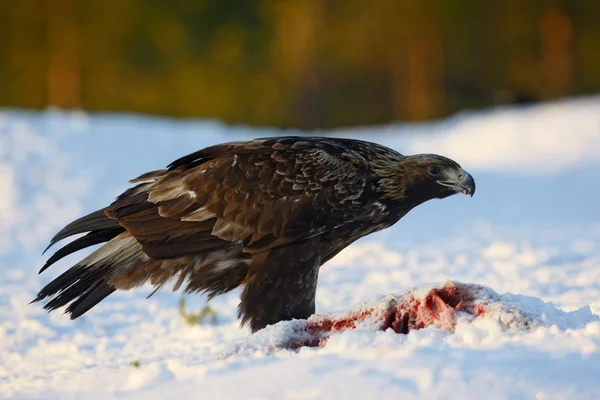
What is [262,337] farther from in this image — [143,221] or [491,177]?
[491,177]

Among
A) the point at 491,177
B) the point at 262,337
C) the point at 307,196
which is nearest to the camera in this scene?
the point at 262,337

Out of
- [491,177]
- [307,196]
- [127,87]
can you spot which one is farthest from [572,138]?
[127,87]

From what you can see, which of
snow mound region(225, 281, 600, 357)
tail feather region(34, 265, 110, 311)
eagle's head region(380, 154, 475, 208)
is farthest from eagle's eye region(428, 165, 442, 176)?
tail feather region(34, 265, 110, 311)

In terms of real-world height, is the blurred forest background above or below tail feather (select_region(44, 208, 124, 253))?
above

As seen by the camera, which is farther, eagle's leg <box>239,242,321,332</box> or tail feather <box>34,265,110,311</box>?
tail feather <box>34,265,110,311</box>

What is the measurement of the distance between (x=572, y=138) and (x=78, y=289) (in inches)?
443

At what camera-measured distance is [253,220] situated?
6105 millimetres

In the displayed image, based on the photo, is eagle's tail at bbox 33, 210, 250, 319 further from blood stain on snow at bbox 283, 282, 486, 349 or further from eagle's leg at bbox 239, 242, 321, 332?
blood stain on snow at bbox 283, 282, 486, 349

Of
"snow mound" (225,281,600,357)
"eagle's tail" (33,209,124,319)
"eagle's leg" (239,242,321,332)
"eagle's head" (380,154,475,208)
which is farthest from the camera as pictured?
"eagle's head" (380,154,475,208)

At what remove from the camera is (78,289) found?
20.3 feet

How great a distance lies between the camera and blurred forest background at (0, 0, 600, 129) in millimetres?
28828

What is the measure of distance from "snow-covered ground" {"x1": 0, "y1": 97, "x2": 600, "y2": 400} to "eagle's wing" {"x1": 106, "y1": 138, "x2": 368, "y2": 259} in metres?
0.71

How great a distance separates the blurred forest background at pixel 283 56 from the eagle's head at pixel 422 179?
69.6 ft

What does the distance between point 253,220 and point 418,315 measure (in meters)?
A: 1.61
